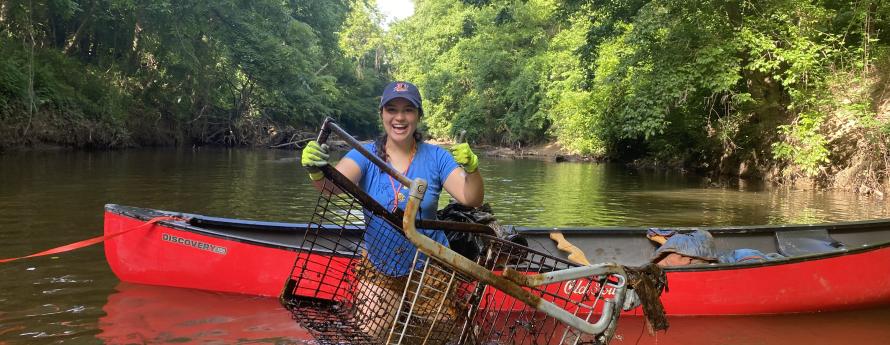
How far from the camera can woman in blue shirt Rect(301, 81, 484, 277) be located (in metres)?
3.09

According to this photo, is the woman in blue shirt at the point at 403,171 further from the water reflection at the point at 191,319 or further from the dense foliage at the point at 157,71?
the dense foliage at the point at 157,71

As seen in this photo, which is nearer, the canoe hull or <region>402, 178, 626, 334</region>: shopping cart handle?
<region>402, 178, 626, 334</region>: shopping cart handle

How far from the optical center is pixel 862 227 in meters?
8.31

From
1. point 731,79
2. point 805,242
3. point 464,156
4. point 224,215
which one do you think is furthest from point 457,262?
point 731,79

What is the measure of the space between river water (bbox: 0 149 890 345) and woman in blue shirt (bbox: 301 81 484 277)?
2484 mm

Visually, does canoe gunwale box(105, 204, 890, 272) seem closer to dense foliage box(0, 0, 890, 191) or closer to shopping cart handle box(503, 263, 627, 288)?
shopping cart handle box(503, 263, 627, 288)

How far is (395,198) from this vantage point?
329 centimetres

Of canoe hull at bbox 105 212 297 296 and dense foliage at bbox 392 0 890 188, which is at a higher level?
dense foliage at bbox 392 0 890 188

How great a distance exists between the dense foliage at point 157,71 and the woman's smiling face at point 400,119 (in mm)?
23222

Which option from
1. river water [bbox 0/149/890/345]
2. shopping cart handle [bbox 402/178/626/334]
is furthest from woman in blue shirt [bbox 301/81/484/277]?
river water [bbox 0/149/890/345]

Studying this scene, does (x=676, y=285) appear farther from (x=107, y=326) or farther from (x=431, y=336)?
(x=107, y=326)

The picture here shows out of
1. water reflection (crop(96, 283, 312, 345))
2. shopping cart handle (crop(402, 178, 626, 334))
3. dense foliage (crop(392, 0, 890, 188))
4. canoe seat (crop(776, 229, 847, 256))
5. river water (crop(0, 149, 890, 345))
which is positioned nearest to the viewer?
shopping cart handle (crop(402, 178, 626, 334))

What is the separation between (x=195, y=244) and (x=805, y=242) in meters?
6.99

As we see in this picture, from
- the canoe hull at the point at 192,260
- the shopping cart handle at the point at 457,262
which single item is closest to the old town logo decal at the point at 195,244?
the canoe hull at the point at 192,260
